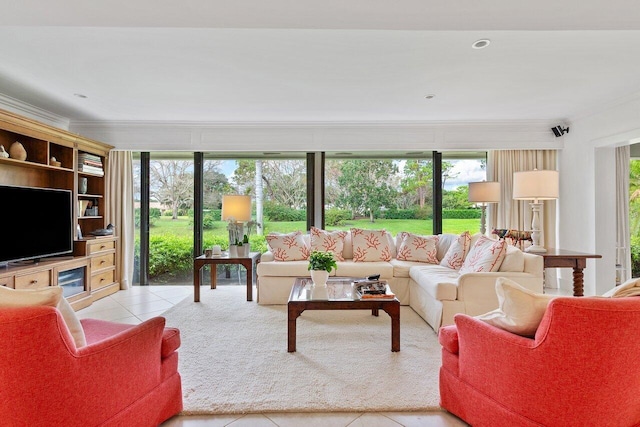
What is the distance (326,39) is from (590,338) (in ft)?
7.91

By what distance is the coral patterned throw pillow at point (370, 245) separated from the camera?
4332 mm

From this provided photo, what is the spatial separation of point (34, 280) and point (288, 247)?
2725 millimetres

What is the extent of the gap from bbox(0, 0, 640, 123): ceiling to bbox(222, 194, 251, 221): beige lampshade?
1154 millimetres

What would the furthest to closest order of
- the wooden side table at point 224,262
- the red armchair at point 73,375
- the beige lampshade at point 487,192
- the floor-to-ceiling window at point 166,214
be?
the floor-to-ceiling window at point 166,214
the beige lampshade at point 487,192
the wooden side table at point 224,262
the red armchair at point 73,375

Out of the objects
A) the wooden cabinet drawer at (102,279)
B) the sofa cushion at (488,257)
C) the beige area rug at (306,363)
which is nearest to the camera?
the beige area rug at (306,363)

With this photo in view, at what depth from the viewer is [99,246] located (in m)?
4.32

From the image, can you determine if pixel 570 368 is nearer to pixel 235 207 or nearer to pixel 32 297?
pixel 32 297

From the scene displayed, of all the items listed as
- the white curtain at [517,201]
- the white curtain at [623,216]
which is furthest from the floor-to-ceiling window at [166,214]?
the white curtain at [623,216]

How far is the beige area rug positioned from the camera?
194cm

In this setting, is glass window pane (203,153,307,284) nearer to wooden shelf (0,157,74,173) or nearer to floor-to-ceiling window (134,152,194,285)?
floor-to-ceiling window (134,152,194,285)

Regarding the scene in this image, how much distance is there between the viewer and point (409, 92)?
11.8 ft

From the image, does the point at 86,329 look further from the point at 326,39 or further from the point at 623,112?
the point at 623,112

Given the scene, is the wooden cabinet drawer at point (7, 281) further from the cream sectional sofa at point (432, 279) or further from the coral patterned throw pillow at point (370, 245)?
the coral patterned throw pillow at point (370, 245)

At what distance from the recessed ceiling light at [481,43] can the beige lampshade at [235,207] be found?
123 inches
